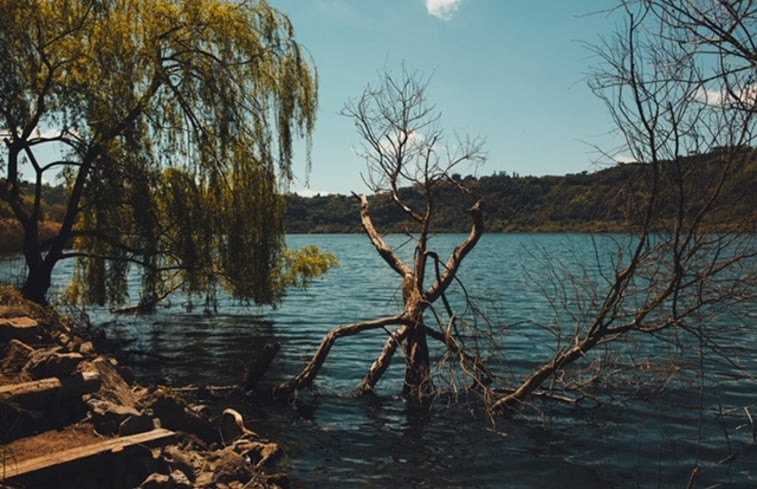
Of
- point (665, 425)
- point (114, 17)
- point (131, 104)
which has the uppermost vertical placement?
point (114, 17)

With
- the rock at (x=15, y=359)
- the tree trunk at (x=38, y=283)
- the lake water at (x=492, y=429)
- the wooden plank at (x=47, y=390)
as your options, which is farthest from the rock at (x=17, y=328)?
the tree trunk at (x=38, y=283)

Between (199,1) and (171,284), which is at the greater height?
(199,1)

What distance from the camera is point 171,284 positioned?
1606cm

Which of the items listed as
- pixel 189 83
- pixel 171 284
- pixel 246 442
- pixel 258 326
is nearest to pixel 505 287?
pixel 258 326

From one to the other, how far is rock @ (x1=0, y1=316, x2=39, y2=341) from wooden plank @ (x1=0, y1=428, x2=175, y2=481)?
2.44 metres

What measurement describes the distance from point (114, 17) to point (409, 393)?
1000 centimetres

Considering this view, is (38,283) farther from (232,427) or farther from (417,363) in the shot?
(417,363)

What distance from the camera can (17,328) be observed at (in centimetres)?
773

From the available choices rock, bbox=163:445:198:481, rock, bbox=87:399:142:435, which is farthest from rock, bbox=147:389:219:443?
rock, bbox=87:399:142:435

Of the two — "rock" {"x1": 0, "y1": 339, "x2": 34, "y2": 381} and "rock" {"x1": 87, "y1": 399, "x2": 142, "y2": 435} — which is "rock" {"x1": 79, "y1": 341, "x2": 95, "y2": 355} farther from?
"rock" {"x1": 87, "y1": 399, "x2": 142, "y2": 435}

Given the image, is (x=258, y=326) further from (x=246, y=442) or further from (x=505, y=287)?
(x=505, y=287)

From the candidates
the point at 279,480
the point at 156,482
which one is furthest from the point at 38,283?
the point at 156,482

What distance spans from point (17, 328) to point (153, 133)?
6961 millimetres

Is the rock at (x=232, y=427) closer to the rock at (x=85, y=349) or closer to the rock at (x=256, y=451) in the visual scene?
the rock at (x=256, y=451)
